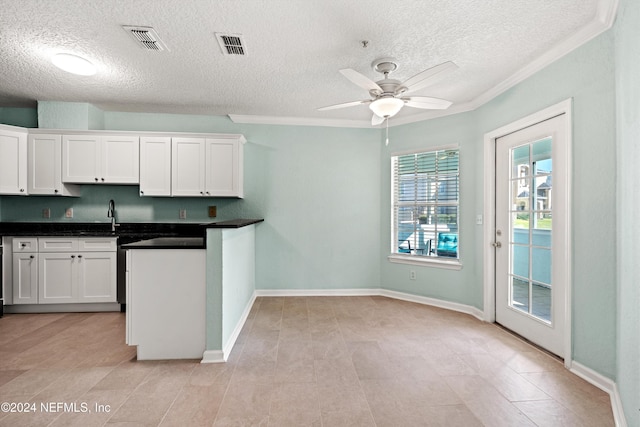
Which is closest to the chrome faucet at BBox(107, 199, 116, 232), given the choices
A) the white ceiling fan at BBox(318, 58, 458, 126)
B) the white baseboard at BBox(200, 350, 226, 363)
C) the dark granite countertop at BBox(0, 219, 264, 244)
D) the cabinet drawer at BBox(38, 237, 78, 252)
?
the dark granite countertop at BBox(0, 219, 264, 244)

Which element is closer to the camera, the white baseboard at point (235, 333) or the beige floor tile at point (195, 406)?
the beige floor tile at point (195, 406)

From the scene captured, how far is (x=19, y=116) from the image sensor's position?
3977 millimetres

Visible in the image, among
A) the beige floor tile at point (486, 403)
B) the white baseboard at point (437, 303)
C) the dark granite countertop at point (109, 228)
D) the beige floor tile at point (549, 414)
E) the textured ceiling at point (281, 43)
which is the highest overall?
the textured ceiling at point (281, 43)

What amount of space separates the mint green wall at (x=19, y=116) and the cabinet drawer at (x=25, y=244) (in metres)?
1.69

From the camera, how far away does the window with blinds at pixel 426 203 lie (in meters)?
3.82

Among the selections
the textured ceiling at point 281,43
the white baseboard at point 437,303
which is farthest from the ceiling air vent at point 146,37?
the white baseboard at point 437,303

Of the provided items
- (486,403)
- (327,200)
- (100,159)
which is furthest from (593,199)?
(100,159)

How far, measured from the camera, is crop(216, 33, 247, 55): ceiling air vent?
2.32 m

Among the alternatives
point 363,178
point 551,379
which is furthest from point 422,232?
point 551,379

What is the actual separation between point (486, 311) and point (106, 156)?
16.7 ft

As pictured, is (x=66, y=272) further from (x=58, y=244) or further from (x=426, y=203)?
(x=426, y=203)

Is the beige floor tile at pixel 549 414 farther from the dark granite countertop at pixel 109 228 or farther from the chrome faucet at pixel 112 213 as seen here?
the chrome faucet at pixel 112 213

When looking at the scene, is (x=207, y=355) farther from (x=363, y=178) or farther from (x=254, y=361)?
(x=363, y=178)

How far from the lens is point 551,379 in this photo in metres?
2.10
